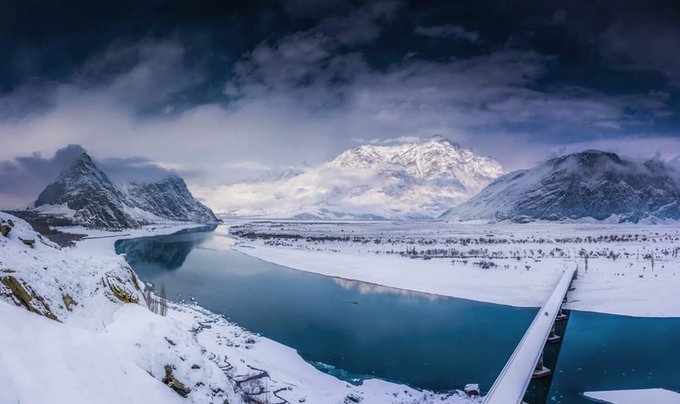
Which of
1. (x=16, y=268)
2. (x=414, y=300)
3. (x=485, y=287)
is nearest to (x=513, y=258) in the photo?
(x=485, y=287)

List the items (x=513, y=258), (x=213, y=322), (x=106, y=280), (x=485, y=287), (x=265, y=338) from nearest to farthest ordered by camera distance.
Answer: (x=106, y=280) → (x=265, y=338) → (x=213, y=322) → (x=485, y=287) → (x=513, y=258)

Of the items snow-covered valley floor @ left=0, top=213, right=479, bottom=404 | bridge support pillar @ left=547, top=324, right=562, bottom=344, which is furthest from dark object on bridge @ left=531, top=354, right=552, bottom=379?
bridge support pillar @ left=547, top=324, right=562, bottom=344

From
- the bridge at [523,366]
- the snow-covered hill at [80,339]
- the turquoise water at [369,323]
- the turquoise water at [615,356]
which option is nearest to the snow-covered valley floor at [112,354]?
the snow-covered hill at [80,339]

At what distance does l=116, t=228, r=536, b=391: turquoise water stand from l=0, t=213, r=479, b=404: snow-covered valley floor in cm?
226

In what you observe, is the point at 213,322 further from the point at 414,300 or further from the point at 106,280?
the point at 414,300

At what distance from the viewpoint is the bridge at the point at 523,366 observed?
1476 centimetres

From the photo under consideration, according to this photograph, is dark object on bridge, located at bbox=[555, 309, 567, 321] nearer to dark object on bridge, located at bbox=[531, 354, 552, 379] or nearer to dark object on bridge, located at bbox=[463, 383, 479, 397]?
dark object on bridge, located at bbox=[531, 354, 552, 379]

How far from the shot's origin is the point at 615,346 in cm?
2352

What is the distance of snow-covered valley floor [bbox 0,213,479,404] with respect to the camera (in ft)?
30.1

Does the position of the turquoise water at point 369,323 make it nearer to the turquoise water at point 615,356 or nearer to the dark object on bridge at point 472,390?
the dark object on bridge at point 472,390

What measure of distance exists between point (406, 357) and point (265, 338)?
327 inches

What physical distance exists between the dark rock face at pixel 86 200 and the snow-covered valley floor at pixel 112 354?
146m

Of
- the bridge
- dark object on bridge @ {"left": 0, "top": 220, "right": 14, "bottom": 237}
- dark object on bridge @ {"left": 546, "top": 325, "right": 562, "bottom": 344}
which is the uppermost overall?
dark object on bridge @ {"left": 0, "top": 220, "right": 14, "bottom": 237}

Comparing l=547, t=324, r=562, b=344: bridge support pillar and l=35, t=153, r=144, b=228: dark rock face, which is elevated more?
l=35, t=153, r=144, b=228: dark rock face
